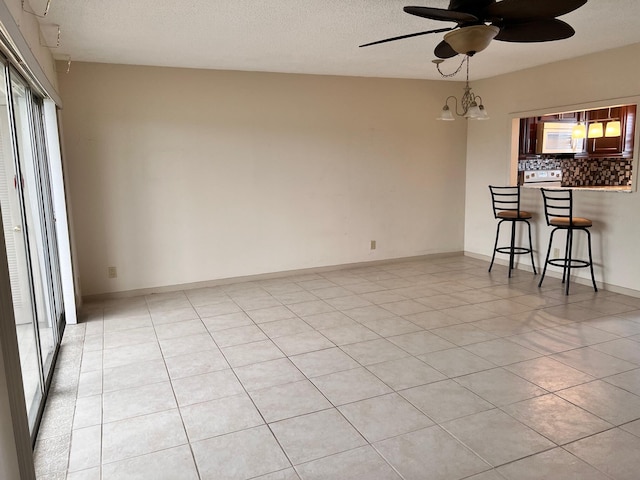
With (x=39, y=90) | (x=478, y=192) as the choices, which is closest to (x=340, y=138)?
(x=478, y=192)

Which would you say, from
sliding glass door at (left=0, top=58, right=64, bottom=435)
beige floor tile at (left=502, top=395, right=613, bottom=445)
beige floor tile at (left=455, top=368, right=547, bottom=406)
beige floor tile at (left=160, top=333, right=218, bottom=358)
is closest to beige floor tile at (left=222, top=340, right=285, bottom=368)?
beige floor tile at (left=160, top=333, right=218, bottom=358)

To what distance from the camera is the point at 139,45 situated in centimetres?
395

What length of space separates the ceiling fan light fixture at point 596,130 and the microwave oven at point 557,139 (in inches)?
18.7

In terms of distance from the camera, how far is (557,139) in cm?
702

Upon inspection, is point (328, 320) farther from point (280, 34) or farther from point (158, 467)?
point (280, 34)

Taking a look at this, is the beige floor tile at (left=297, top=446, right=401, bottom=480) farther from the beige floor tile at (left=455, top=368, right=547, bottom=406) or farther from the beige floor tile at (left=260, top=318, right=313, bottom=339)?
the beige floor tile at (left=260, top=318, right=313, bottom=339)

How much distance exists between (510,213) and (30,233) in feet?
15.9

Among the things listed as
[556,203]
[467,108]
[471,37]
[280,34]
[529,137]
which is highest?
[280,34]

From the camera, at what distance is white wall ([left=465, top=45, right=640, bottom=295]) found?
4.48 m

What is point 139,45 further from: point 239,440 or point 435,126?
point 435,126

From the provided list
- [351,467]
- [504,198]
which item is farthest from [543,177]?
[351,467]

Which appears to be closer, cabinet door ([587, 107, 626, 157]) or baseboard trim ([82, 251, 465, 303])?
baseboard trim ([82, 251, 465, 303])

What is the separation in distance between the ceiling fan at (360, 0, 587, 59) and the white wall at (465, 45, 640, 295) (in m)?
2.35

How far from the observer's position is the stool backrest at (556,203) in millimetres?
4988
